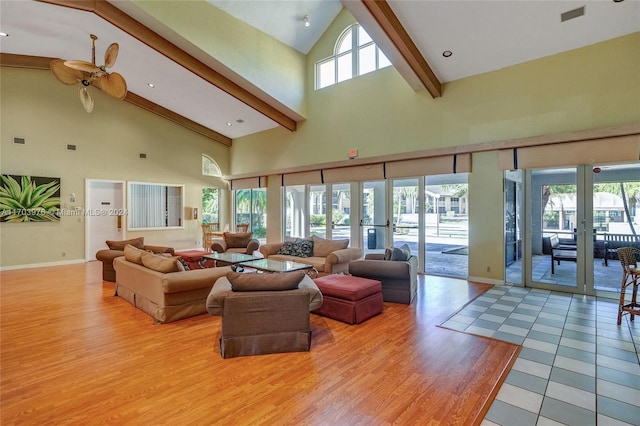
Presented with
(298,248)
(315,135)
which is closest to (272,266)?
(298,248)

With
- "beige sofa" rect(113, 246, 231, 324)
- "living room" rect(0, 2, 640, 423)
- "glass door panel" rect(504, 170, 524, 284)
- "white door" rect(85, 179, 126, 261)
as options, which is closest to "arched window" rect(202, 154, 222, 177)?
"living room" rect(0, 2, 640, 423)

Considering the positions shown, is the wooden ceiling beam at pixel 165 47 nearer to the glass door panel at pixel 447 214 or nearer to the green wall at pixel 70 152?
the green wall at pixel 70 152

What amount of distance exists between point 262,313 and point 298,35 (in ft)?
22.9

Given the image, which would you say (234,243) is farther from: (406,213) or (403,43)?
(403,43)

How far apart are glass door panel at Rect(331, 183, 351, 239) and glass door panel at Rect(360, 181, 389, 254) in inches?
16.7

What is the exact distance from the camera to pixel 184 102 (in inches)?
336

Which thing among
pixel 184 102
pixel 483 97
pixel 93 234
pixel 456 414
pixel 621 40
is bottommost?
pixel 456 414

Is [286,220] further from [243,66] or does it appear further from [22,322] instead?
[22,322]

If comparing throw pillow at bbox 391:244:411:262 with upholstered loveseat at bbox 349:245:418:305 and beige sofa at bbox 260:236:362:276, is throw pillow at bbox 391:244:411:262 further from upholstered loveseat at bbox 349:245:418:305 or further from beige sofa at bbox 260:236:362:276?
beige sofa at bbox 260:236:362:276

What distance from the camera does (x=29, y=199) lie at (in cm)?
723

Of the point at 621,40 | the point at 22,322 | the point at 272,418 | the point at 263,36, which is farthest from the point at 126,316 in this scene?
the point at 621,40

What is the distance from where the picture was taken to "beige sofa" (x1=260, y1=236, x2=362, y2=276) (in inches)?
212

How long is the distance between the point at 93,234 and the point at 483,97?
9591mm

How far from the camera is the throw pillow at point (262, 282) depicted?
2.90 metres
